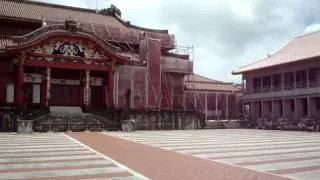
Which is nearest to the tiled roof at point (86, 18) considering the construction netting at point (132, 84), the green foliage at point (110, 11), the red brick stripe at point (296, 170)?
the green foliage at point (110, 11)

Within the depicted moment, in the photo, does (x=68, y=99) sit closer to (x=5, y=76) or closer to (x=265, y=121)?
(x=5, y=76)

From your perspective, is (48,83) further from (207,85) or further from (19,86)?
(207,85)

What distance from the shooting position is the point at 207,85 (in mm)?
50406

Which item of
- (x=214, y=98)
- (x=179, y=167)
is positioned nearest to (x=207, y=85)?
(x=214, y=98)

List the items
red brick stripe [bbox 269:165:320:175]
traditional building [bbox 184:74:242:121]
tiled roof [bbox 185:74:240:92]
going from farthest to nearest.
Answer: tiled roof [bbox 185:74:240:92]
traditional building [bbox 184:74:242:121]
red brick stripe [bbox 269:165:320:175]

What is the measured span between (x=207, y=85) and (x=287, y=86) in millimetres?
11457

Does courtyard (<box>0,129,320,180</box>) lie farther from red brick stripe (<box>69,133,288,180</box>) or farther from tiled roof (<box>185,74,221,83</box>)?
tiled roof (<box>185,74,221,83</box>)

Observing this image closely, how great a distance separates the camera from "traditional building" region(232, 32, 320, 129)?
3784 cm

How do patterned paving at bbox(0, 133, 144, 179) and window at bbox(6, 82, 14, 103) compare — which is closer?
patterned paving at bbox(0, 133, 144, 179)

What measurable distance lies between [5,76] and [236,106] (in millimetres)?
27806

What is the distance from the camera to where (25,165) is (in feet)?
36.5

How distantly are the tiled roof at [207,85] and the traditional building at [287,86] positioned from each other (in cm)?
330

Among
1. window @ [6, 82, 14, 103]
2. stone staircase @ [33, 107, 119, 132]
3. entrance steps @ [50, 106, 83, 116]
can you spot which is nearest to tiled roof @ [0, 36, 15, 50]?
window @ [6, 82, 14, 103]

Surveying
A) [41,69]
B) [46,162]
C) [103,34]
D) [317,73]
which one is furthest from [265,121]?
[46,162]
